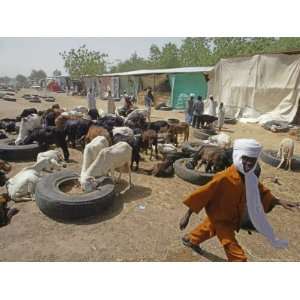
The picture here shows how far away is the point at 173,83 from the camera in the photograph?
24.7 meters

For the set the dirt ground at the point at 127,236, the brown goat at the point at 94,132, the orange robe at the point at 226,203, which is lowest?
the dirt ground at the point at 127,236

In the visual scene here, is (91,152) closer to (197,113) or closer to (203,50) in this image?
(197,113)

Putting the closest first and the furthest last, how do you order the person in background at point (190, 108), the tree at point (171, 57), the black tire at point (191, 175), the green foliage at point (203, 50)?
the black tire at point (191, 175) → the person in background at point (190, 108) → the green foliage at point (203, 50) → the tree at point (171, 57)

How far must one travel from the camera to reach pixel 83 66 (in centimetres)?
4828

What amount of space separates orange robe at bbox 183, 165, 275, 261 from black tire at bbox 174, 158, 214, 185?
337 cm

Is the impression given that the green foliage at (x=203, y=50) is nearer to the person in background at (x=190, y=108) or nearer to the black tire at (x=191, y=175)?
the person in background at (x=190, y=108)

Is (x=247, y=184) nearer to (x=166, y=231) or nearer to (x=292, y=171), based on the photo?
(x=166, y=231)

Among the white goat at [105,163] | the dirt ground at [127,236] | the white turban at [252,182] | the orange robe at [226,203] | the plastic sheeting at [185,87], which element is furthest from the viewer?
the plastic sheeting at [185,87]

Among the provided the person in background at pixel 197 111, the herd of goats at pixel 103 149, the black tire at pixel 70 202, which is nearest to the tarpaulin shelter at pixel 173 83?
the person in background at pixel 197 111

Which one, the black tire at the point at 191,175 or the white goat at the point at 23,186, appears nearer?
the white goat at the point at 23,186

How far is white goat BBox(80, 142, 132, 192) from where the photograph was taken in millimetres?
5824

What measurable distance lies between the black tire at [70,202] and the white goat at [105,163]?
0.37m

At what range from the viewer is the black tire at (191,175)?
22.8 feet

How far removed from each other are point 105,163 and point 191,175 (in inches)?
89.9
